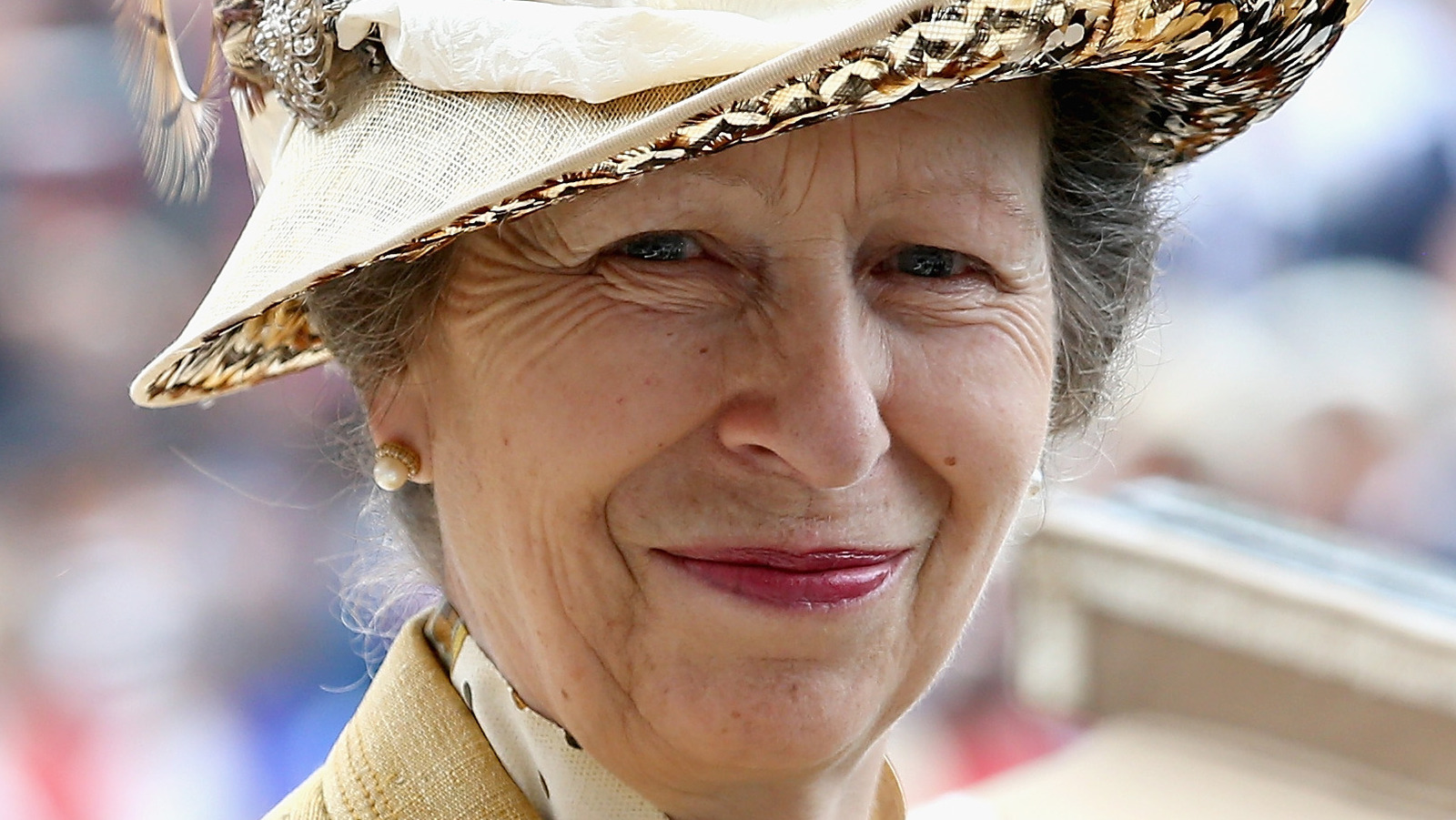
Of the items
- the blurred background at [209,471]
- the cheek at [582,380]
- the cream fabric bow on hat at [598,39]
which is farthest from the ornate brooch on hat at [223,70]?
the blurred background at [209,471]

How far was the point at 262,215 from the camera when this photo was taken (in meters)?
1.40

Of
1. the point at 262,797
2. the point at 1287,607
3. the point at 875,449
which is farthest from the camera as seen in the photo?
the point at 262,797

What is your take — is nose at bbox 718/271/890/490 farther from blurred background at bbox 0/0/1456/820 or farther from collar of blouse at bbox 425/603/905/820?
blurred background at bbox 0/0/1456/820

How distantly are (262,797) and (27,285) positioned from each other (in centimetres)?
138

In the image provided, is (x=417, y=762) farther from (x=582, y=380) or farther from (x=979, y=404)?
(x=979, y=404)

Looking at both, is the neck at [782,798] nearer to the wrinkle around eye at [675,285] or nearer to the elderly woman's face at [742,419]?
the elderly woman's face at [742,419]

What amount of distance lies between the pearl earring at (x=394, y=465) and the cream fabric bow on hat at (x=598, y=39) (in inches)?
16.2

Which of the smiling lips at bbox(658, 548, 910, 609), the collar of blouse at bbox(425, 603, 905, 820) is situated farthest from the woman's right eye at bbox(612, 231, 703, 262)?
the collar of blouse at bbox(425, 603, 905, 820)

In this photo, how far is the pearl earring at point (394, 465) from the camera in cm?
146

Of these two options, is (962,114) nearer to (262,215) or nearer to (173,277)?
(262,215)

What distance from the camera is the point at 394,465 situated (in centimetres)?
147

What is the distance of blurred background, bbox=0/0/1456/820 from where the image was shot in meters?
3.59

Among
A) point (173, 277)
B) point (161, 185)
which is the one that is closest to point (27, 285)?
point (173, 277)

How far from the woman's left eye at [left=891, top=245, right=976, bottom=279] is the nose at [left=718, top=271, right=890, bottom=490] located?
8cm
